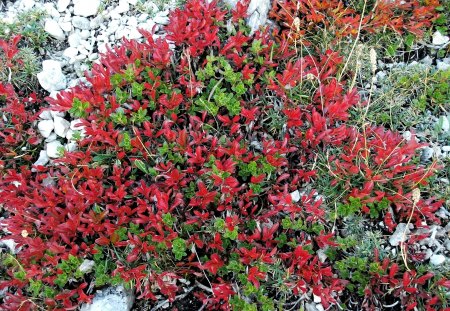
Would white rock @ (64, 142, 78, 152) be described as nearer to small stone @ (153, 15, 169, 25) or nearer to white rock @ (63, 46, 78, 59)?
white rock @ (63, 46, 78, 59)

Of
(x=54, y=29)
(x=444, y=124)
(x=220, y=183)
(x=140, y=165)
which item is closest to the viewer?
(x=220, y=183)

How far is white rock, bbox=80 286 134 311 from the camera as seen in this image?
335 cm

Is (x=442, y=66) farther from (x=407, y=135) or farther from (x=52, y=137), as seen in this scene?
(x=52, y=137)

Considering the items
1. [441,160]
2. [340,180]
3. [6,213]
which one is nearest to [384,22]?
[441,160]

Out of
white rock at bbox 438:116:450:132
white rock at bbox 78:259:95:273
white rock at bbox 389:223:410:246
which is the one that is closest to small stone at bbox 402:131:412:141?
white rock at bbox 438:116:450:132

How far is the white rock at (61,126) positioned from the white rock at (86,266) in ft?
3.79

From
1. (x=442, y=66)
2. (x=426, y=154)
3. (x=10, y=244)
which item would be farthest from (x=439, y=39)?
(x=10, y=244)

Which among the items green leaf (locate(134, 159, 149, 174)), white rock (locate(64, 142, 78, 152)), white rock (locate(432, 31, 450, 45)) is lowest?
green leaf (locate(134, 159, 149, 174))

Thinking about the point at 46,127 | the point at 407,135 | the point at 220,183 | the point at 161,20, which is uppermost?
the point at 161,20

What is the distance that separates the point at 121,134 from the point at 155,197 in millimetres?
607

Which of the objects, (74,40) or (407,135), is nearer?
(407,135)

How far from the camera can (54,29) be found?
14.8ft

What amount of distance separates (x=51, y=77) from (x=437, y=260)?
3.65 meters

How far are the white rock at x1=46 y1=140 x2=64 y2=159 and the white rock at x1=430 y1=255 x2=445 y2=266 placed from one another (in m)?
3.13
